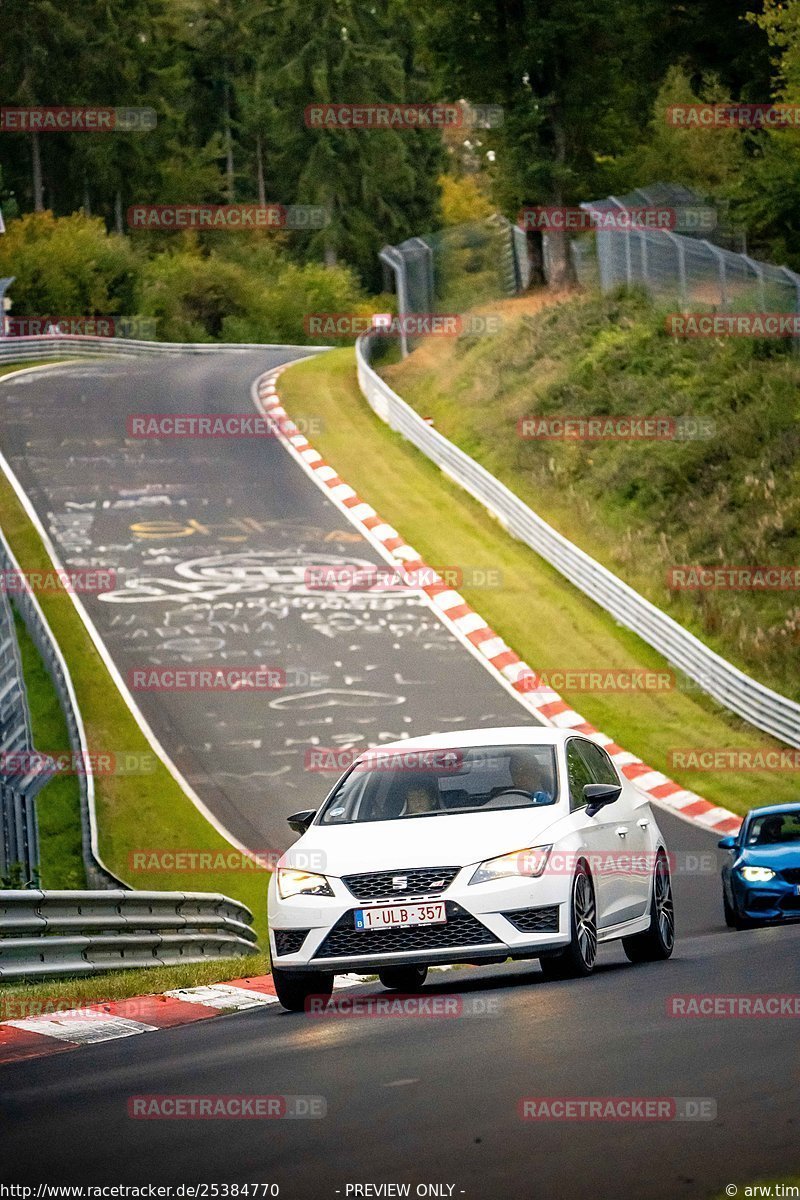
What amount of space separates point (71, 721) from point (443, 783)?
14.9m

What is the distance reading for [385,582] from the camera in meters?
34.2

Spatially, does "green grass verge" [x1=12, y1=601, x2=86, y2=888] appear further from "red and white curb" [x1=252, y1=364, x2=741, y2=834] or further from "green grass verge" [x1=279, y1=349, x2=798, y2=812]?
"red and white curb" [x1=252, y1=364, x2=741, y2=834]

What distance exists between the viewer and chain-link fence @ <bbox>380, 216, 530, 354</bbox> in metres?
48.2

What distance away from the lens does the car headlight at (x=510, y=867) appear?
11.0m

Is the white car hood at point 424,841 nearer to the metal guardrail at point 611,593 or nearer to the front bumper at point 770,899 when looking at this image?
the front bumper at point 770,899

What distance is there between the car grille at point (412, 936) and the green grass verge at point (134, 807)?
988 centimetres

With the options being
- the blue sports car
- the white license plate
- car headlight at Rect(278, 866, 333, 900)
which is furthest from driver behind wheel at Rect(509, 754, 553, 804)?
the blue sports car

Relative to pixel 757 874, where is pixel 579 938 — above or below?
above

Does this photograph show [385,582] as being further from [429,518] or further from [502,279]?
[502,279]

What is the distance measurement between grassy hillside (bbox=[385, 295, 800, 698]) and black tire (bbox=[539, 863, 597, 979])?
735 inches

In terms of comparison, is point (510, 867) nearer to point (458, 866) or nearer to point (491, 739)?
point (458, 866)

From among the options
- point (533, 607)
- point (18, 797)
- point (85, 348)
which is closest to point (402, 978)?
point (18, 797)

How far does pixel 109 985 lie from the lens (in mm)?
12992

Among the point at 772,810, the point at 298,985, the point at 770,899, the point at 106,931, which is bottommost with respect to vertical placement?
the point at 770,899
